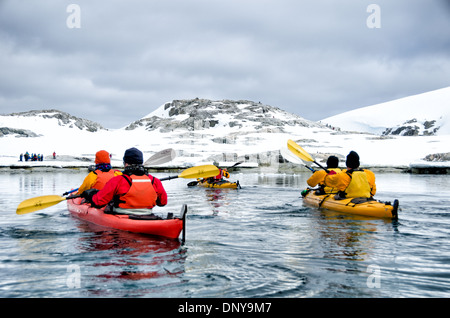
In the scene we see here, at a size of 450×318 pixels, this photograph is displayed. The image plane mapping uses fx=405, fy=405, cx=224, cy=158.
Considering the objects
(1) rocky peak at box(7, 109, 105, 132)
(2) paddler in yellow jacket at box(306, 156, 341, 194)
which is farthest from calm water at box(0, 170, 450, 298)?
(1) rocky peak at box(7, 109, 105, 132)

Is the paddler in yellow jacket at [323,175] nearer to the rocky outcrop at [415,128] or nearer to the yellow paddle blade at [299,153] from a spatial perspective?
the yellow paddle blade at [299,153]

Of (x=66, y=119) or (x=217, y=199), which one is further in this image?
(x=66, y=119)

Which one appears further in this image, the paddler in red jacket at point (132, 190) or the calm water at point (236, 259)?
the paddler in red jacket at point (132, 190)

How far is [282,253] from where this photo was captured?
22.6 feet

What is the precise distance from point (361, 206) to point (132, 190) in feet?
20.7

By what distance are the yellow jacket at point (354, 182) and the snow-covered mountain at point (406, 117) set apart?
389 feet

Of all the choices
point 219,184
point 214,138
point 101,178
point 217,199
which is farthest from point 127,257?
point 214,138

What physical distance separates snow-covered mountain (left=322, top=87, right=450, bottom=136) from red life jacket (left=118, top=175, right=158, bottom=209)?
124m

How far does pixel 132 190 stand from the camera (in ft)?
25.3

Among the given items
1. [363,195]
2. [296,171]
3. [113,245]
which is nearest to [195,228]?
[113,245]

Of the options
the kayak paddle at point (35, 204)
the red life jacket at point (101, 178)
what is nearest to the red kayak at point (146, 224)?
the red life jacket at point (101, 178)

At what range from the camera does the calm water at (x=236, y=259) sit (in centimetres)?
499

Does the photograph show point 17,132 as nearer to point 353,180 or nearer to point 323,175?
point 323,175

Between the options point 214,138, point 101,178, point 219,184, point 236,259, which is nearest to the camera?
point 236,259
